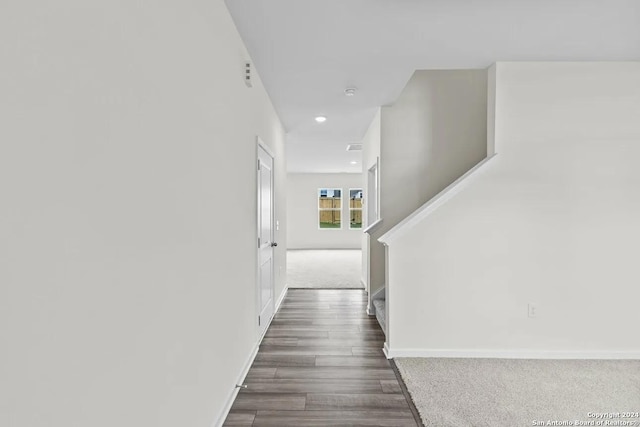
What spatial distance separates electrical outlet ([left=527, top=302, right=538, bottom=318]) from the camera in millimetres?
3062

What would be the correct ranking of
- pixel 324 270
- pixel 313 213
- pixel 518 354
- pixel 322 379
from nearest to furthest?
pixel 322 379 < pixel 518 354 < pixel 324 270 < pixel 313 213

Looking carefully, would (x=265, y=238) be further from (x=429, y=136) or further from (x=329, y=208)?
(x=329, y=208)

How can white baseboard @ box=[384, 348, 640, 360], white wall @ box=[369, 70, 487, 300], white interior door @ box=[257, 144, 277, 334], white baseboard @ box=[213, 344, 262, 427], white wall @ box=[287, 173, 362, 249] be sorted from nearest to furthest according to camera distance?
white baseboard @ box=[213, 344, 262, 427] → white baseboard @ box=[384, 348, 640, 360] → white interior door @ box=[257, 144, 277, 334] → white wall @ box=[369, 70, 487, 300] → white wall @ box=[287, 173, 362, 249]

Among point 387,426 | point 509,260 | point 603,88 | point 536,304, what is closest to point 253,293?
point 387,426

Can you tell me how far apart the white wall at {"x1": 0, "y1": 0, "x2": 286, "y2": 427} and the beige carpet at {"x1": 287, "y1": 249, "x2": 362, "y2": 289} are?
422 cm

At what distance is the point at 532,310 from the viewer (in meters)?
3.06

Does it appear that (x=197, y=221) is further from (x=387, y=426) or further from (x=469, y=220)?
(x=469, y=220)

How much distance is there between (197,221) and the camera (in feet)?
5.68

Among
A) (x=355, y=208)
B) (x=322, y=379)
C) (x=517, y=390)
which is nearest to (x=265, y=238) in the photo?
(x=322, y=379)

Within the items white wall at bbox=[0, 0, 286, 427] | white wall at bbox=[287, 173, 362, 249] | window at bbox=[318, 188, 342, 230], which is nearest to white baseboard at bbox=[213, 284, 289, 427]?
white wall at bbox=[0, 0, 286, 427]

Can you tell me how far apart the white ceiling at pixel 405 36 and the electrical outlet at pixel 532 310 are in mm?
2096

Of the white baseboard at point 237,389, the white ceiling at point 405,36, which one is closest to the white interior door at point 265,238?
the white baseboard at point 237,389

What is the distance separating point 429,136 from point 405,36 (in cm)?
179

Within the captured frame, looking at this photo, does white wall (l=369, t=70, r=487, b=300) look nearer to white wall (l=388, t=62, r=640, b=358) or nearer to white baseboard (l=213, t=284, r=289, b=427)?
white wall (l=388, t=62, r=640, b=358)
